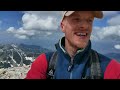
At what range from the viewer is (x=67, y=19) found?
9.07 feet

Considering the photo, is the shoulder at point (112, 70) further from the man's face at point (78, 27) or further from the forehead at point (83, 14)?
the forehead at point (83, 14)

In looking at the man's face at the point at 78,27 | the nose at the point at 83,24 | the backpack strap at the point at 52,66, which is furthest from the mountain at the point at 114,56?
the backpack strap at the point at 52,66

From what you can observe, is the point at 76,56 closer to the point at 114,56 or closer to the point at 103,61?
the point at 103,61

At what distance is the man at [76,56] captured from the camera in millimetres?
2744

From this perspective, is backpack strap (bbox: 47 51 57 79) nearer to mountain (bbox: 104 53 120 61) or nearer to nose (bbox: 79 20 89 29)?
nose (bbox: 79 20 89 29)

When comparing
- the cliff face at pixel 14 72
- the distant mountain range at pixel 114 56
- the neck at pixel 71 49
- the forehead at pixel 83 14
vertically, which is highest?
the forehead at pixel 83 14

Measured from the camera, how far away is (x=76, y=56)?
9.06 ft

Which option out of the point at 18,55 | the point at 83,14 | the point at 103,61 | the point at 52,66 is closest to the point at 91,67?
the point at 103,61

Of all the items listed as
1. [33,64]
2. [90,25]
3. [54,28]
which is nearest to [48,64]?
[33,64]
